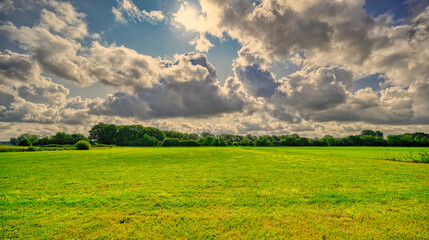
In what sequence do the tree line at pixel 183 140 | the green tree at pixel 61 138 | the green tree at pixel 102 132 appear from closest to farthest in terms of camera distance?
the green tree at pixel 61 138
the tree line at pixel 183 140
the green tree at pixel 102 132

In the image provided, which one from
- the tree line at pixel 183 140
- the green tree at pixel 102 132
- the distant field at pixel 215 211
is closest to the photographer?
the distant field at pixel 215 211

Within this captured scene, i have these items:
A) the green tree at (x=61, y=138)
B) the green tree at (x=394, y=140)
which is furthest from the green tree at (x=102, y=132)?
the green tree at (x=394, y=140)

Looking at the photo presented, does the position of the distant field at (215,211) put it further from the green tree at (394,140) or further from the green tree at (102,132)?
the green tree at (102,132)

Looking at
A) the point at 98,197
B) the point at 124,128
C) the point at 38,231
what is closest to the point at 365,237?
the point at 38,231

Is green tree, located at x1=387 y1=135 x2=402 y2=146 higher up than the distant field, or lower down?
lower down

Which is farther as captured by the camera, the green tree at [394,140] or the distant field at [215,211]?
the green tree at [394,140]

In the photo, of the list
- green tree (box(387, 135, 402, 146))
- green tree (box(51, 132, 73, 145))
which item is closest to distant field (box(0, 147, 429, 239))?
green tree (box(51, 132, 73, 145))

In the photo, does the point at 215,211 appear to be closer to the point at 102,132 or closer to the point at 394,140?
the point at 394,140

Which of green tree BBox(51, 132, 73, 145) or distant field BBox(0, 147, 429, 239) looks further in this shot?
green tree BBox(51, 132, 73, 145)

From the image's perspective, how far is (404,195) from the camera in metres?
10.1

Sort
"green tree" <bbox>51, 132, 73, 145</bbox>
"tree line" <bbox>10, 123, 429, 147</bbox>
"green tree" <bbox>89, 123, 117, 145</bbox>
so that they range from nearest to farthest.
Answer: "green tree" <bbox>51, 132, 73, 145</bbox>, "tree line" <bbox>10, 123, 429, 147</bbox>, "green tree" <bbox>89, 123, 117, 145</bbox>

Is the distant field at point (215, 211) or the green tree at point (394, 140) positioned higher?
the distant field at point (215, 211)

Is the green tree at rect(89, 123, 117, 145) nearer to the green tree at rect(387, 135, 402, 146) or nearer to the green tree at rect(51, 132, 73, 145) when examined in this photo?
the green tree at rect(51, 132, 73, 145)

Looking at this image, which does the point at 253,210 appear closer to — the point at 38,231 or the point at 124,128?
the point at 38,231
